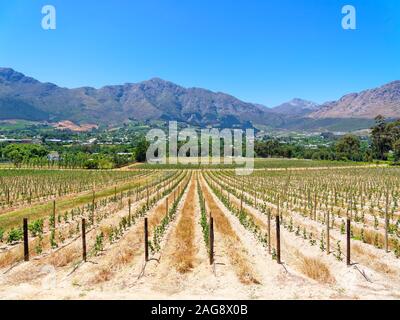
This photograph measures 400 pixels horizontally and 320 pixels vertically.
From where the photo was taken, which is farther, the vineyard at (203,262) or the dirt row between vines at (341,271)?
the vineyard at (203,262)

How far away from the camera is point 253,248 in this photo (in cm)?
1252

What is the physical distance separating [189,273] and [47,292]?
377cm

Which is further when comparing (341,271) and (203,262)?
(203,262)

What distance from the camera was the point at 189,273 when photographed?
1013 cm

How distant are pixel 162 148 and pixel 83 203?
96531mm

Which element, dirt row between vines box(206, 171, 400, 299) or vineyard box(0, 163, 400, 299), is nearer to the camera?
dirt row between vines box(206, 171, 400, 299)
